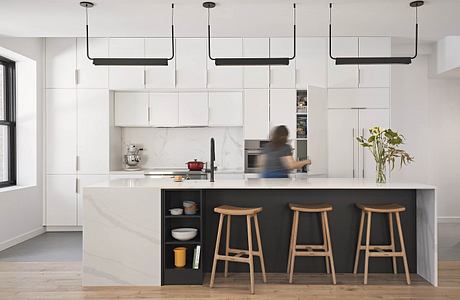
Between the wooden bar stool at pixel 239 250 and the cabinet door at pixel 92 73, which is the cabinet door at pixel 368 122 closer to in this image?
the wooden bar stool at pixel 239 250

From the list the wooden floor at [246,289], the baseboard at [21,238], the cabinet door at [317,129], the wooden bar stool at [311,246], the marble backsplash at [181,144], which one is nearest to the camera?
the wooden floor at [246,289]

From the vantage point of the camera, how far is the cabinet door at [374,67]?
7363 mm

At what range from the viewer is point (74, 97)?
295 inches

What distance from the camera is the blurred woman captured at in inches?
216

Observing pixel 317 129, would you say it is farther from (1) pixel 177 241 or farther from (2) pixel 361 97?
(1) pixel 177 241

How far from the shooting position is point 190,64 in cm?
745

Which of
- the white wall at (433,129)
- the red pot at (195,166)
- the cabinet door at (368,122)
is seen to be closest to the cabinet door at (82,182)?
the red pot at (195,166)

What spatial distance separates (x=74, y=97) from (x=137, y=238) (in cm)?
357

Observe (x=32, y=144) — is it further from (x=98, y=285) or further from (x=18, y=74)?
(x=98, y=285)

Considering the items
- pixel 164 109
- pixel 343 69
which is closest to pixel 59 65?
pixel 164 109

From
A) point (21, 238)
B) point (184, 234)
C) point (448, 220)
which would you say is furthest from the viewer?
point (448, 220)

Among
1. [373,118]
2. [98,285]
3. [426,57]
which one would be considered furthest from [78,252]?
[426,57]

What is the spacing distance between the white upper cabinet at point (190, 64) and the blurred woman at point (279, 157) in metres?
2.25

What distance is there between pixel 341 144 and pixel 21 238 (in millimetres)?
4625
